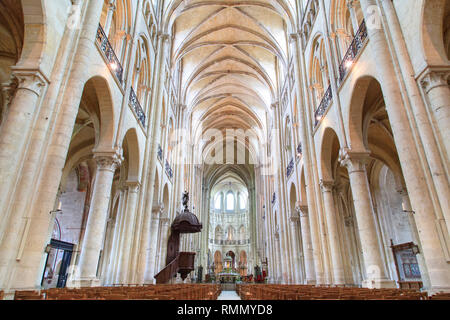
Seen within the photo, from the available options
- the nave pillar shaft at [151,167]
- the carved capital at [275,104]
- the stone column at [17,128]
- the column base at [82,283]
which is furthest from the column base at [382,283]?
the carved capital at [275,104]

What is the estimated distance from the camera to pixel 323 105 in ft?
36.4

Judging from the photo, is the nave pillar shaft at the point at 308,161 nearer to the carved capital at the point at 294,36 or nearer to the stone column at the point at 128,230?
the carved capital at the point at 294,36

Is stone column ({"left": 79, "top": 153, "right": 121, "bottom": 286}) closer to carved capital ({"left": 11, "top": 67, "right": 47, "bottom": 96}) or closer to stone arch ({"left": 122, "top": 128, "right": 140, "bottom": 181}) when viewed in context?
stone arch ({"left": 122, "top": 128, "right": 140, "bottom": 181})

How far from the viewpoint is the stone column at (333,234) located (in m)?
9.73

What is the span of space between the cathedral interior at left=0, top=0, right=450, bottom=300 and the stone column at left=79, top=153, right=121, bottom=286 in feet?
0.13

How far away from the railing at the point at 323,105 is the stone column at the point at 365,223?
275 centimetres

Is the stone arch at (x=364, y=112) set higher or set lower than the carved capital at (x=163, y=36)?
lower

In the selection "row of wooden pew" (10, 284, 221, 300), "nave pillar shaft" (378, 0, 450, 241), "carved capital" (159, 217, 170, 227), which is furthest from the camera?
"carved capital" (159, 217, 170, 227)

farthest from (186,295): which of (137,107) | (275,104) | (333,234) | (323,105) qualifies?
(275,104)

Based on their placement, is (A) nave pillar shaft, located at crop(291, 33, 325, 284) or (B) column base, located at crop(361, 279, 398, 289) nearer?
(B) column base, located at crop(361, 279, 398, 289)

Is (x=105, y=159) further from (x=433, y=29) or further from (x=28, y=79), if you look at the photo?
(x=433, y=29)

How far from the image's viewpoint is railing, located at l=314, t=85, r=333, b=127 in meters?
10.3

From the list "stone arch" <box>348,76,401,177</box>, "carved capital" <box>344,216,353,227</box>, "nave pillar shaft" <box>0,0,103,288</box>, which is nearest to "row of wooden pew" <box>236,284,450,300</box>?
"nave pillar shaft" <box>0,0,103,288</box>

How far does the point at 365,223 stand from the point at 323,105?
532 centimetres
